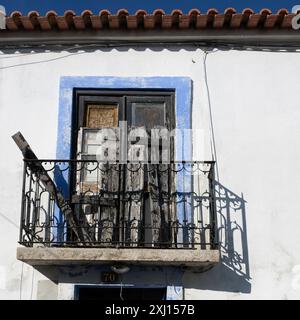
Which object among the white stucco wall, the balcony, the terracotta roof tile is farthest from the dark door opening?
the terracotta roof tile

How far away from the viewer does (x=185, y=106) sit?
7.32 metres

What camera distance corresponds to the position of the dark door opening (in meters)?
6.90

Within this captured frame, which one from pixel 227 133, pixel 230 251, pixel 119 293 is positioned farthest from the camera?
pixel 227 133

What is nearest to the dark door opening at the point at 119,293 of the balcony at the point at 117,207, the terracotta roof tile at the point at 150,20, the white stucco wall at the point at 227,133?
the white stucco wall at the point at 227,133

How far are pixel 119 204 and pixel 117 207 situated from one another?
4 cm

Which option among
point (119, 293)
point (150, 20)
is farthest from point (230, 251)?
point (150, 20)

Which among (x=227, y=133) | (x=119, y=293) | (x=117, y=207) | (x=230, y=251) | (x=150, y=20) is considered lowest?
(x=119, y=293)

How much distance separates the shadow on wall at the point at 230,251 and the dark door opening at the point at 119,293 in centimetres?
36

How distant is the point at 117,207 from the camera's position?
23.1 ft

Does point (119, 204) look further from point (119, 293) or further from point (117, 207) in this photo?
point (119, 293)

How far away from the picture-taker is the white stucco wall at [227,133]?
22.4 feet

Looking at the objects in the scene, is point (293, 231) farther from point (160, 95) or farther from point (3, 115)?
point (3, 115)

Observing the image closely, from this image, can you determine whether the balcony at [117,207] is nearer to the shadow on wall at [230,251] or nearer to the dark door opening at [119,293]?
the shadow on wall at [230,251]
